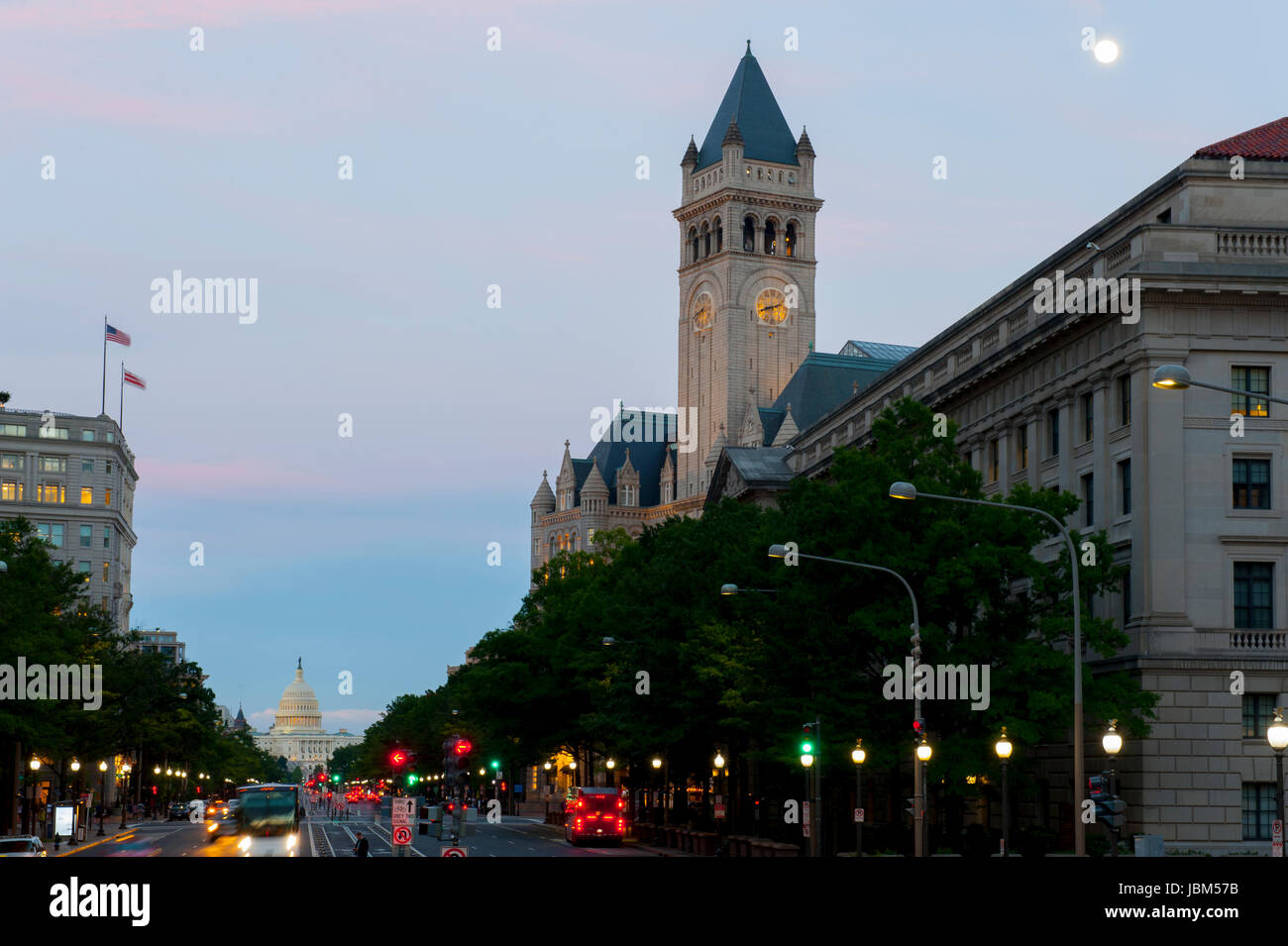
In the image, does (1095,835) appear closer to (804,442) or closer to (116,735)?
(804,442)

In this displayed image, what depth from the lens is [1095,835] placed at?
173ft

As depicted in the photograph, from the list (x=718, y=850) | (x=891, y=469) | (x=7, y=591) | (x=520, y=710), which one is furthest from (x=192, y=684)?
(x=891, y=469)

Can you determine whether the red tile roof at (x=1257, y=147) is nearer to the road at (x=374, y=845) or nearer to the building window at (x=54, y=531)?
the road at (x=374, y=845)

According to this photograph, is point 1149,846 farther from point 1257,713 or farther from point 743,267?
point 743,267

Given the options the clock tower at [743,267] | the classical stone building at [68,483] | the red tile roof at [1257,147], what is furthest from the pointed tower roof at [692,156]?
the red tile roof at [1257,147]

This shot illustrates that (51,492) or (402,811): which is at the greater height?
(51,492)

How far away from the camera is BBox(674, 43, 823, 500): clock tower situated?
617 feet

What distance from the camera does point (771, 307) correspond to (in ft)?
626


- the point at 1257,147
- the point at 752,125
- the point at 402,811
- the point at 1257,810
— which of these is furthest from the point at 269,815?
the point at 752,125

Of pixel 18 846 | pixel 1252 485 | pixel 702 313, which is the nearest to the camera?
pixel 18 846

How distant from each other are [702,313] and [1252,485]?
142 metres

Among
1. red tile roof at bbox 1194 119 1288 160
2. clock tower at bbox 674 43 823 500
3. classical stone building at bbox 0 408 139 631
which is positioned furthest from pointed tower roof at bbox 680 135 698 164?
red tile roof at bbox 1194 119 1288 160

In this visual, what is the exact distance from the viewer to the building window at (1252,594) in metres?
53.8

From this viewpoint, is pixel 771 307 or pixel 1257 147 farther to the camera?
pixel 771 307
